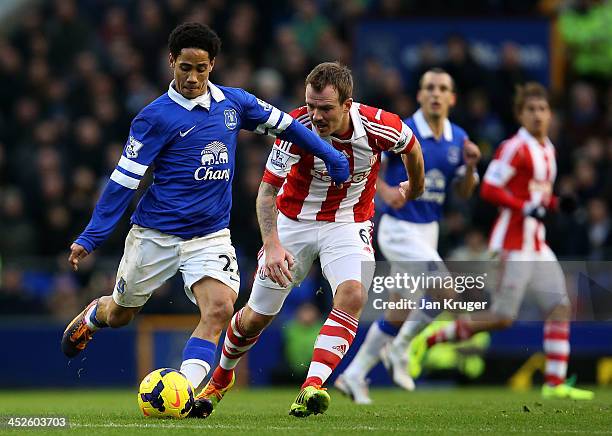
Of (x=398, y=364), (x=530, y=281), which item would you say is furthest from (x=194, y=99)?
(x=530, y=281)

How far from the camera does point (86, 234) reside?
777cm

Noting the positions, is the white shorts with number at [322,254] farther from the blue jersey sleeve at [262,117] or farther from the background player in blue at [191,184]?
the blue jersey sleeve at [262,117]

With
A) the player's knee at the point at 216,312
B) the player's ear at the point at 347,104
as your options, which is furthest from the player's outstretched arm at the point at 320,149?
the player's knee at the point at 216,312

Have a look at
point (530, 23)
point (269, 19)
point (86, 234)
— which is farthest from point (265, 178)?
point (269, 19)

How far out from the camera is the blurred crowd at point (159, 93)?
50.0 feet

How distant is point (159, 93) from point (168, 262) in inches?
408

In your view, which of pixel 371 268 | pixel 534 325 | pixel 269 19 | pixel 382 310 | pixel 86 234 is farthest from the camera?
pixel 269 19

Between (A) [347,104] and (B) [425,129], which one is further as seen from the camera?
(B) [425,129]

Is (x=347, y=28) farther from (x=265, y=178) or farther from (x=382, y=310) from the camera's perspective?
(x=265, y=178)

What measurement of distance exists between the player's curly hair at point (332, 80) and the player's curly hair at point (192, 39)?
26.7 inches

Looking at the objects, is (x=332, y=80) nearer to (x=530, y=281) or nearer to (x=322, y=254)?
(x=322, y=254)

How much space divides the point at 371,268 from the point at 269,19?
39.0 ft

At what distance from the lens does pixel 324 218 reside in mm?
8602

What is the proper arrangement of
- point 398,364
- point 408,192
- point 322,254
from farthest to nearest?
1. point 398,364
2. point 408,192
3. point 322,254
